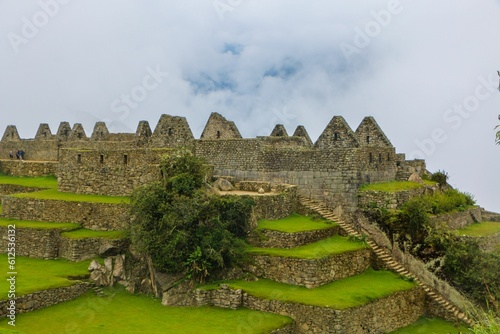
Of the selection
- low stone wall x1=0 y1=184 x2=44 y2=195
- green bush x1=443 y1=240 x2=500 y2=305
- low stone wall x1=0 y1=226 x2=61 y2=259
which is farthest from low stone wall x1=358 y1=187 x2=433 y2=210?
low stone wall x1=0 y1=184 x2=44 y2=195

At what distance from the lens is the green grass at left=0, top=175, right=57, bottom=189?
3239cm

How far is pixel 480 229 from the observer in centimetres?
2752

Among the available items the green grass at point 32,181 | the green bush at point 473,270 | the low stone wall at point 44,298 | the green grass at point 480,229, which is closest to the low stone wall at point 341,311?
the green bush at point 473,270

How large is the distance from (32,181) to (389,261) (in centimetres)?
2268

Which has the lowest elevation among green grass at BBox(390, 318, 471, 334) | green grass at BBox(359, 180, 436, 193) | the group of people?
green grass at BBox(390, 318, 471, 334)

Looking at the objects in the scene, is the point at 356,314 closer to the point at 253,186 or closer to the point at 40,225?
the point at 253,186

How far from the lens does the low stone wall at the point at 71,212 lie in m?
24.2

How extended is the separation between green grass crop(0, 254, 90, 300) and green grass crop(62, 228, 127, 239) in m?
1.13

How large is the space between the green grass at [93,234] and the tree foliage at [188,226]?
5.52 feet

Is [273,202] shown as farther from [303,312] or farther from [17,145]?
[17,145]

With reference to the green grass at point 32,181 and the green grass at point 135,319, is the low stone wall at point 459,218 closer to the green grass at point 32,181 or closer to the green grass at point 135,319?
the green grass at point 135,319

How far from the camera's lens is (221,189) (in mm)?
25703

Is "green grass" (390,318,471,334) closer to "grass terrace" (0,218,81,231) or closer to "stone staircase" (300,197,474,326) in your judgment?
"stone staircase" (300,197,474,326)

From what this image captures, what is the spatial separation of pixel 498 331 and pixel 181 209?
12.0 meters
